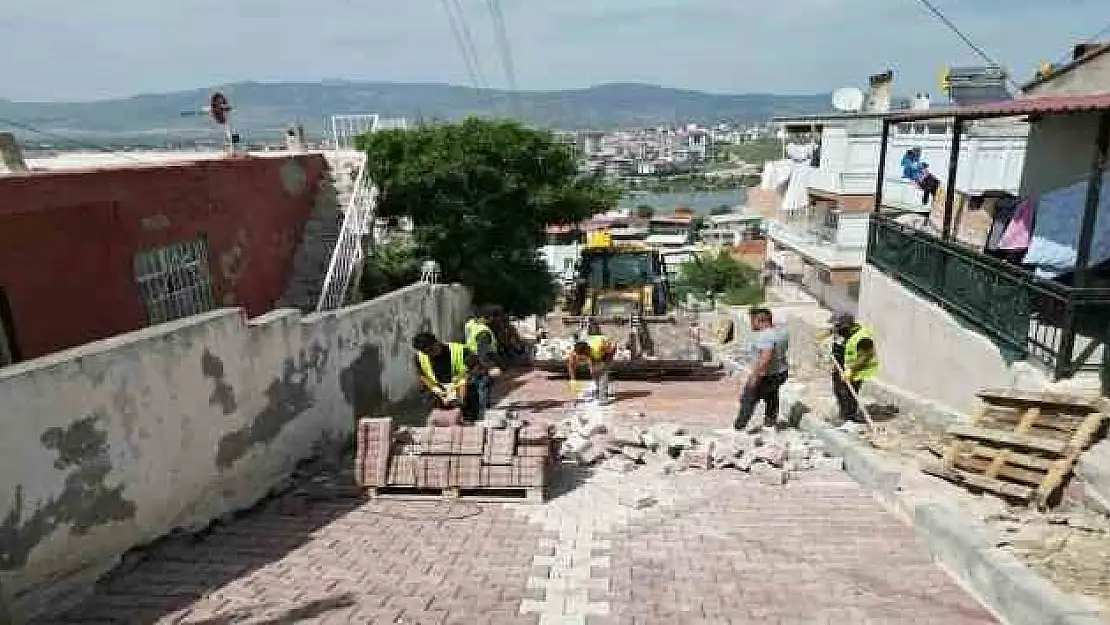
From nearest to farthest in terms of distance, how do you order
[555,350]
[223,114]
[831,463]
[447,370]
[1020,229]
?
[831,463] → [447,370] → [1020,229] → [223,114] → [555,350]

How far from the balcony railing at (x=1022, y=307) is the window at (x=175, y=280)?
379 inches

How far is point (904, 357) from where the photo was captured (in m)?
10.6

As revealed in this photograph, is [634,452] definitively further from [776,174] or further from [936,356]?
[776,174]

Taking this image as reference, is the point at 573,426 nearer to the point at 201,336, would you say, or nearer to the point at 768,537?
the point at 768,537

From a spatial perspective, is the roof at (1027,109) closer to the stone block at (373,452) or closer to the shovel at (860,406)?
the shovel at (860,406)

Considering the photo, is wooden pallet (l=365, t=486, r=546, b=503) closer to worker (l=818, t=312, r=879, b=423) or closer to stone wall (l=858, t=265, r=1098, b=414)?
worker (l=818, t=312, r=879, b=423)

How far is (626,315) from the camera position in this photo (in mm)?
13992

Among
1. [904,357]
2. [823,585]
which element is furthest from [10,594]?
[904,357]

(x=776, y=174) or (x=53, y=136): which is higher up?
(x=53, y=136)

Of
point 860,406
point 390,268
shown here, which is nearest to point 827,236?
point 390,268

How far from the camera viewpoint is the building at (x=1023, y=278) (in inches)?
271

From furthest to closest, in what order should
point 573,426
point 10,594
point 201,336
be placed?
point 573,426, point 201,336, point 10,594

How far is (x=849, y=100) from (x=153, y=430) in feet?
104

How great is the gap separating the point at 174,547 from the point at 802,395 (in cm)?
789
